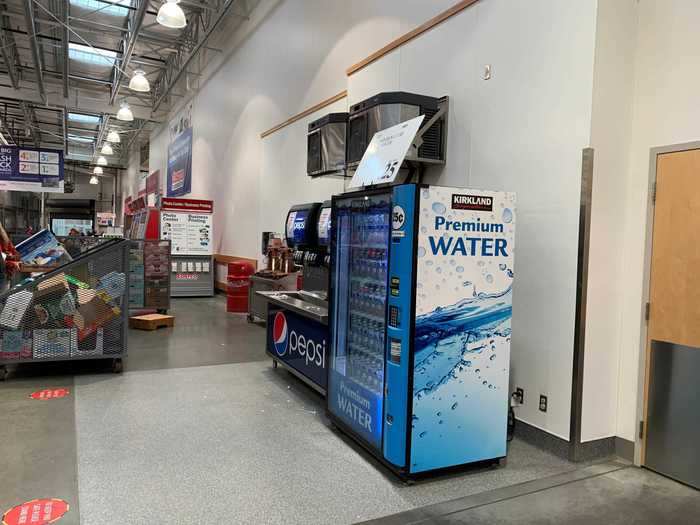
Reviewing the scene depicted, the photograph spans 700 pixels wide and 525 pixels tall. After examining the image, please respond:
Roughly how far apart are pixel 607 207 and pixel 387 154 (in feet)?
4.95

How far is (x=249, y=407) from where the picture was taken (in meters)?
4.21

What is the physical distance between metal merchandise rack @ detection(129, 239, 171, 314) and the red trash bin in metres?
1.16

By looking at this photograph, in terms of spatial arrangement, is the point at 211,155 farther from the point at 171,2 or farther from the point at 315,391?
the point at 315,391

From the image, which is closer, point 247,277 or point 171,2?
point 171,2

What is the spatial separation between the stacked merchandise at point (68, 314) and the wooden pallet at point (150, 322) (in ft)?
7.92

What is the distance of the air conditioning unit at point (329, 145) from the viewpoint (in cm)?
524

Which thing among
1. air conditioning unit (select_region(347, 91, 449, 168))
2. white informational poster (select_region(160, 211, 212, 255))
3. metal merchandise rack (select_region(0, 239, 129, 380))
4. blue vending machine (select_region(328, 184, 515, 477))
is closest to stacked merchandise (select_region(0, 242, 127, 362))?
metal merchandise rack (select_region(0, 239, 129, 380))

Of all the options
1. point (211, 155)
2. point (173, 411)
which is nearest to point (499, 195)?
point (173, 411)

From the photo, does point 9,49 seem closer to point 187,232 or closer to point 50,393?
point 187,232

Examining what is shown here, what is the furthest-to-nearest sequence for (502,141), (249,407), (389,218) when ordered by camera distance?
(249,407) → (502,141) → (389,218)

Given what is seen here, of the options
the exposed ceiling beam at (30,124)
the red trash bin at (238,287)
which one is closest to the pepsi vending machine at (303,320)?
the red trash bin at (238,287)

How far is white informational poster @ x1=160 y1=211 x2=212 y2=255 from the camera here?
10.8 metres

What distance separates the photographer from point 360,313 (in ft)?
11.5

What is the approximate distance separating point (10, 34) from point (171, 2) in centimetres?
709
